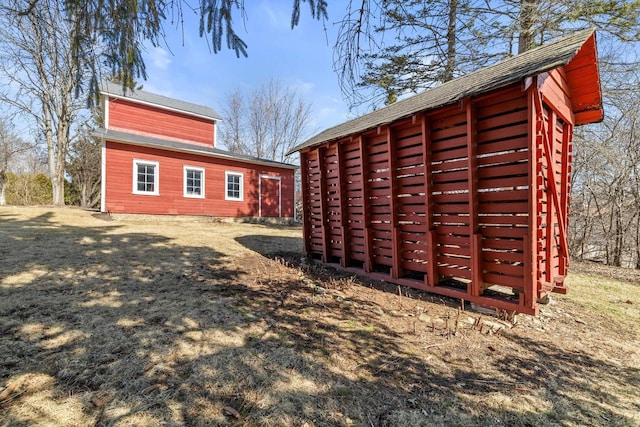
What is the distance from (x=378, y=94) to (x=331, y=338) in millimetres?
9307

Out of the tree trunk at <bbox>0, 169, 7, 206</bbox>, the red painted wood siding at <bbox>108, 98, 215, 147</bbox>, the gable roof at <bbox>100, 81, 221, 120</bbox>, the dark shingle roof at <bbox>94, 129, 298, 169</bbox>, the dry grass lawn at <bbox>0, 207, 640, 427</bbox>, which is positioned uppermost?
the gable roof at <bbox>100, 81, 221, 120</bbox>

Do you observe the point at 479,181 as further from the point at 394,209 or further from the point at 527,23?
the point at 527,23

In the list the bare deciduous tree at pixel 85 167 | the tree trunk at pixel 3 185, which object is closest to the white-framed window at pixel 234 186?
the bare deciduous tree at pixel 85 167

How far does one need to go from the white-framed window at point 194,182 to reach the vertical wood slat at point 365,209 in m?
9.72

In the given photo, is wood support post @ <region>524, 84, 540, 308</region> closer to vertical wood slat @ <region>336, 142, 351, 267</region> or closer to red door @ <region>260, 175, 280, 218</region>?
vertical wood slat @ <region>336, 142, 351, 267</region>

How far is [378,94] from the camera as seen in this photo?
10422 millimetres

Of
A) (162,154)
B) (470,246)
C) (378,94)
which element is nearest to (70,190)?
(162,154)

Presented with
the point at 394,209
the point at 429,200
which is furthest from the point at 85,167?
the point at 429,200

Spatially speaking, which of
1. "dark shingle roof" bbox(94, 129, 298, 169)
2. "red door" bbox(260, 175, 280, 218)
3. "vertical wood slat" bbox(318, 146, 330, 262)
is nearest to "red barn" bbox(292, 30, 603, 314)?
"vertical wood slat" bbox(318, 146, 330, 262)

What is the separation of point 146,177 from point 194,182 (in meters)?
1.83

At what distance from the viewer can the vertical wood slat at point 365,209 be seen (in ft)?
17.7

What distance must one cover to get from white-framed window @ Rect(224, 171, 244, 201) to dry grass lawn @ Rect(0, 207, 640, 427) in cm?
915

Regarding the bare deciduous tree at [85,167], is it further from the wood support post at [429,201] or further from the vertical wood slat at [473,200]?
the vertical wood slat at [473,200]

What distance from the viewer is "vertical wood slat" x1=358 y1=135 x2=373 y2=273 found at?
541cm
